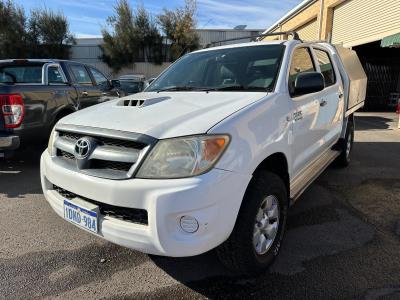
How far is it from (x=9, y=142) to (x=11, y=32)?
1221 inches

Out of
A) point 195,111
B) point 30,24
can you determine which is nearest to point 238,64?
point 195,111

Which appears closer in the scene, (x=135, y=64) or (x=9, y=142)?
(x=9, y=142)

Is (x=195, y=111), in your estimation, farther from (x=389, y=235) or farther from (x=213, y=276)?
(x=389, y=235)

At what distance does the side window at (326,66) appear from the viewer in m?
4.52

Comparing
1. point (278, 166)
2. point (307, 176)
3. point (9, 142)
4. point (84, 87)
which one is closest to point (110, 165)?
point (278, 166)

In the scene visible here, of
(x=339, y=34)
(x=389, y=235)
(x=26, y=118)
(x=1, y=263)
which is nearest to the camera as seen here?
(x=1, y=263)

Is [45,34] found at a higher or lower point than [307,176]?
higher

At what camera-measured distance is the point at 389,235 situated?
3543 mm

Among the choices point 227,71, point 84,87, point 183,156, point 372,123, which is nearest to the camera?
point 183,156

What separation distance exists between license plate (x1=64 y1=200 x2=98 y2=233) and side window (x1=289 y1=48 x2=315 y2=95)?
6.54 ft

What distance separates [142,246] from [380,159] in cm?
575

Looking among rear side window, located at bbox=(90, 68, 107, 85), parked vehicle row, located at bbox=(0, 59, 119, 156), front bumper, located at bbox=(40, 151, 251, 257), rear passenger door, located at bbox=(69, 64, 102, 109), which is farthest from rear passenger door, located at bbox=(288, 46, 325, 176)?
rear side window, located at bbox=(90, 68, 107, 85)

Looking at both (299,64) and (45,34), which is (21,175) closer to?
(299,64)

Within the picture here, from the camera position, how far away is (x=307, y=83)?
3.19 m
